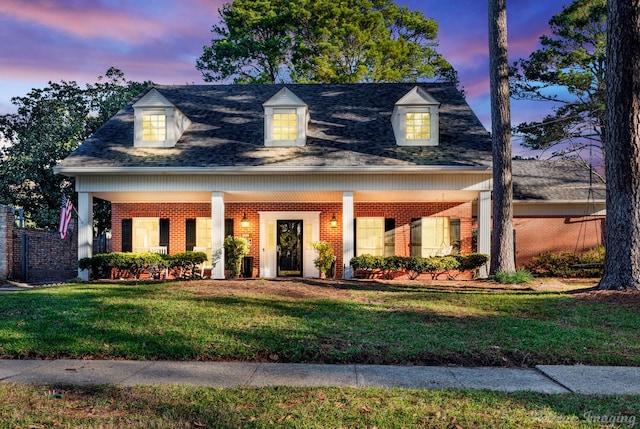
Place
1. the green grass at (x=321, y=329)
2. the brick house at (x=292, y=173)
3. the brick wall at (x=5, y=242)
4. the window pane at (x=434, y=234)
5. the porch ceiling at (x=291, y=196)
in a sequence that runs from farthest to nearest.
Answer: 1. the window pane at (x=434, y=234)
2. the porch ceiling at (x=291, y=196)
3. the brick wall at (x=5, y=242)
4. the brick house at (x=292, y=173)
5. the green grass at (x=321, y=329)

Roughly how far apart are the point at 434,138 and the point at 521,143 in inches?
403

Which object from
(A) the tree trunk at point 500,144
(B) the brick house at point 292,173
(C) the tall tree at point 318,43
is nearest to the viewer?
(A) the tree trunk at point 500,144

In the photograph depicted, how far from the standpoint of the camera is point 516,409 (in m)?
3.89

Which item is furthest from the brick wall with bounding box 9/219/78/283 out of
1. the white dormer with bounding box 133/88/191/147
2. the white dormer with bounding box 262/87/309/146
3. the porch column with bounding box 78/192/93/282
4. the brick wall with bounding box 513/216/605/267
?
the brick wall with bounding box 513/216/605/267

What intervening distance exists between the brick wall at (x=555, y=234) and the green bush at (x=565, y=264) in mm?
636

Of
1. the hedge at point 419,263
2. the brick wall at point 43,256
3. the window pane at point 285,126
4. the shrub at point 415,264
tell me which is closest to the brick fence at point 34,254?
the brick wall at point 43,256

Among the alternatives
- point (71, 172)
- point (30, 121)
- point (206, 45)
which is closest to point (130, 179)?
point (71, 172)

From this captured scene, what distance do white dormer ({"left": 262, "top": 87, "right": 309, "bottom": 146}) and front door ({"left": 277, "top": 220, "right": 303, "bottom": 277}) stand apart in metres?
3.30

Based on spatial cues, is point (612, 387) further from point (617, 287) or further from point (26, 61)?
point (26, 61)

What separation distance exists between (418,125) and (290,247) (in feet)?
20.8

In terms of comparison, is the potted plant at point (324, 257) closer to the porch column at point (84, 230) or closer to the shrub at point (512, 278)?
the shrub at point (512, 278)

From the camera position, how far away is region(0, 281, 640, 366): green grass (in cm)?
573

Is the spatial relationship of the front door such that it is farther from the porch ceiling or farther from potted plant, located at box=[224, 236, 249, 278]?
potted plant, located at box=[224, 236, 249, 278]

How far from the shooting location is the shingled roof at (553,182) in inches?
744
